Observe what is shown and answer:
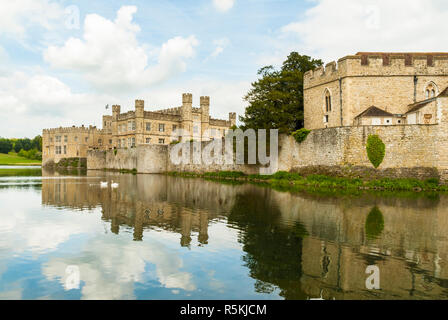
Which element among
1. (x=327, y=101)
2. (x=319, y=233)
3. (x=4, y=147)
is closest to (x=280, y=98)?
(x=327, y=101)

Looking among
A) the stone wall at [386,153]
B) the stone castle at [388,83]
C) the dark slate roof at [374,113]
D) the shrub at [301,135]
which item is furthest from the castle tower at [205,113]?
the dark slate roof at [374,113]

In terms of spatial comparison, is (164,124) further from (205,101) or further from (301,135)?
(301,135)

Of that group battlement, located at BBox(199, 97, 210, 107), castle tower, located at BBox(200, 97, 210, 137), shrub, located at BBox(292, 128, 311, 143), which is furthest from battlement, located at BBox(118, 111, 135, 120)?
shrub, located at BBox(292, 128, 311, 143)

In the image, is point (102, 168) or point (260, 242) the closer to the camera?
point (260, 242)

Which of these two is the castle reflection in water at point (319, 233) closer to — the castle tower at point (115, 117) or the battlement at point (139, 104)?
the battlement at point (139, 104)

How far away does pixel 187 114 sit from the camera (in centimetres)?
5238

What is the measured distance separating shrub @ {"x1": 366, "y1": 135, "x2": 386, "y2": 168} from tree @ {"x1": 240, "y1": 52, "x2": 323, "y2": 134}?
7.77m

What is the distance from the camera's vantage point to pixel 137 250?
8.40m

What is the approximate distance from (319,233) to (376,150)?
15229 millimetres

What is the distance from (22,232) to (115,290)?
576 centimetres
